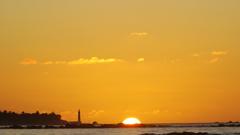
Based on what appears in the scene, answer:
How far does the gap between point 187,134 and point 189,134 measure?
0.45 m

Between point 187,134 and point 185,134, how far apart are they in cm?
41

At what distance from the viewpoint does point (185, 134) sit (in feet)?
497

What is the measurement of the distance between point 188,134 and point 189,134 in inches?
17.4

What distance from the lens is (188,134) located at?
494 ft

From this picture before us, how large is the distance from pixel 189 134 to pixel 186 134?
625mm

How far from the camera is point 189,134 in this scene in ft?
495

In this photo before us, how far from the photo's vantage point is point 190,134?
15050cm

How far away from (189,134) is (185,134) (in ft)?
2.78

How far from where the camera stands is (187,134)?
151250mm

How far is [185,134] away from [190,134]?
127 cm

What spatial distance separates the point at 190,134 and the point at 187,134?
918 millimetres
